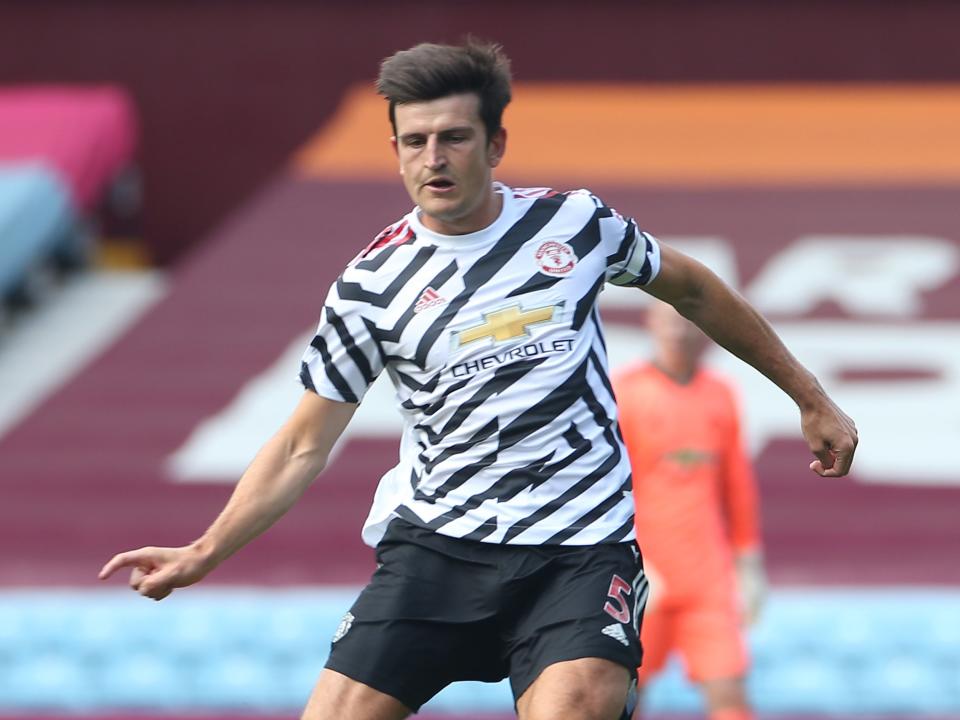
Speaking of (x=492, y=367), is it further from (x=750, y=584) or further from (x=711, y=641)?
(x=750, y=584)

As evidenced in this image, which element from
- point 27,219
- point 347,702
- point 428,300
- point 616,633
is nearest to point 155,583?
point 347,702

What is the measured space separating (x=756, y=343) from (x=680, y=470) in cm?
208

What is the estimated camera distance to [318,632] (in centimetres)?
729

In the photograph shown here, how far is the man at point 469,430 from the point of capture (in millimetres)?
3301

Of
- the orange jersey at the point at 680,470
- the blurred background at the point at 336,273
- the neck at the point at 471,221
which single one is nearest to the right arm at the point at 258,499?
the neck at the point at 471,221

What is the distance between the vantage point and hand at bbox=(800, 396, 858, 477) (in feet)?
11.6

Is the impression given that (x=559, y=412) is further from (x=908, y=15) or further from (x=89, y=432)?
(x=908, y=15)

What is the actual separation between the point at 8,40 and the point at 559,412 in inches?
442

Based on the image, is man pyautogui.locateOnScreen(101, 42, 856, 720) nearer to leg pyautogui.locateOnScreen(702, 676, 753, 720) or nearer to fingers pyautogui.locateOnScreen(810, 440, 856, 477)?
fingers pyautogui.locateOnScreen(810, 440, 856, 477)

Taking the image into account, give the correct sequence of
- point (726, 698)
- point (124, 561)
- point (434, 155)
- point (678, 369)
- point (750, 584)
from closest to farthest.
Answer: point (124, 561) → point (434, 155) → point (726, 698) → point (678, 369) → point (750, 584)

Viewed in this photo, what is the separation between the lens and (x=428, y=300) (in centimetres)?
335

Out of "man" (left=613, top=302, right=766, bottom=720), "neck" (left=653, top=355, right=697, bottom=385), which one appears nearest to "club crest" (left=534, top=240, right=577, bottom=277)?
"man" (left=613, top=302, right=766, bottom=720)

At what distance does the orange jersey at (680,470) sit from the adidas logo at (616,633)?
2246 mm

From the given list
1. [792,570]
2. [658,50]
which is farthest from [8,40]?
[792,570]
